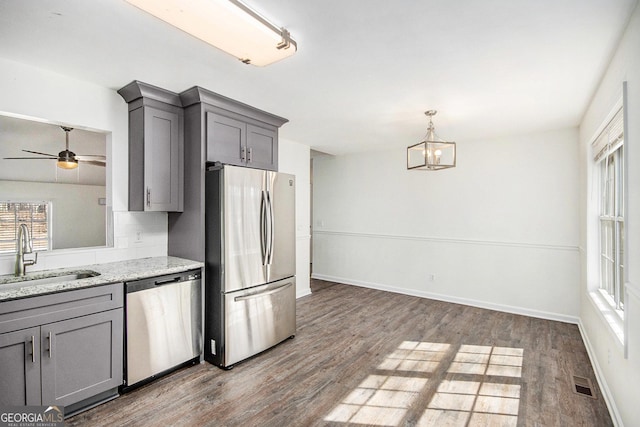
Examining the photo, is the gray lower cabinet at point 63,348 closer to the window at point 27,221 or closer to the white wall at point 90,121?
the white wall at point 90,121

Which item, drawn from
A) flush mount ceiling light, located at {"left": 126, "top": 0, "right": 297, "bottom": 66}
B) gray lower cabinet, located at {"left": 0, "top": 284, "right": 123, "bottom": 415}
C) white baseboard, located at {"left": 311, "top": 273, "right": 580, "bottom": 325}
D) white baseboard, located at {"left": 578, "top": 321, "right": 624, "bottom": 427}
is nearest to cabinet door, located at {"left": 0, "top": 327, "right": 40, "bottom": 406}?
gray lower cabinet, located at {"left": 0, "top": 284, "right": 123, "bottom": 415}

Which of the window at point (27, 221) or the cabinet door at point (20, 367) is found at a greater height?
the window at point (27, 221)

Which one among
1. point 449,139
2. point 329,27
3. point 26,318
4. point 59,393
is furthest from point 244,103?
A: point 449,139

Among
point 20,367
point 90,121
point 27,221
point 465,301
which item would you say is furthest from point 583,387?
point 27,221

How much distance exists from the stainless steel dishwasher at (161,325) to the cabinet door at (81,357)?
0.09 m

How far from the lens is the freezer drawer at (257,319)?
2.77m

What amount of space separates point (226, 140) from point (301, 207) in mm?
2097

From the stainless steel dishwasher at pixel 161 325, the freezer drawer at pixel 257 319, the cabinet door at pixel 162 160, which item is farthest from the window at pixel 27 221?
the freezer drawer at pixel 257 319

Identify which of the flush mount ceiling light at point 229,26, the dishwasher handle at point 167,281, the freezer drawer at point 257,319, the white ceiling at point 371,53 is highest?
the white ceiling at point 371,53

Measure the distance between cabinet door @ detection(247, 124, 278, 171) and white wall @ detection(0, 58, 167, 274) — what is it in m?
1.08

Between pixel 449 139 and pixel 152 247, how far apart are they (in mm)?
4042

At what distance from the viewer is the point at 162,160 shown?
2.86 metres

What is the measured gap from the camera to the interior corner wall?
157 inches

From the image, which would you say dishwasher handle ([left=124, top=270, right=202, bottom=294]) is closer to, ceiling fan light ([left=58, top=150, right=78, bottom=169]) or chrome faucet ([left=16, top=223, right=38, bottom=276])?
chrome faucet ([left=16, top=223, right=38, bottom=276])
